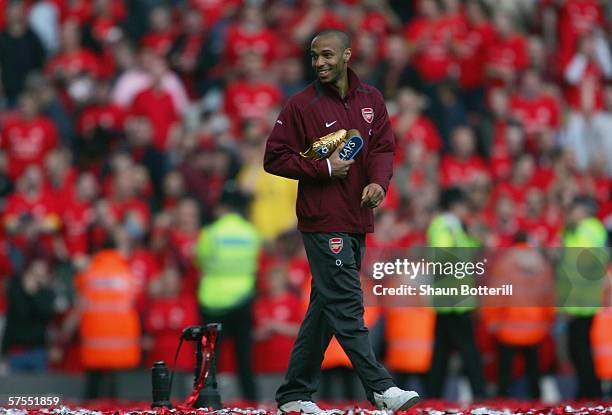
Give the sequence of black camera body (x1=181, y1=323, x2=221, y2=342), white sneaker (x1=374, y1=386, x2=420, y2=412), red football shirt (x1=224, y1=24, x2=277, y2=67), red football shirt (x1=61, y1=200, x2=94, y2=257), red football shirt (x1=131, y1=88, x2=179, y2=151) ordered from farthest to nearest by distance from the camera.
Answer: red football shirt (x1=224, y1=24, x2=277, y2=67), red football shirt (x1=131, y1=88, x2=179, y2=151), red football shirt (x1=61, y1=200, x2=94, y2=257), black camera body (x1=181, y1=323, x2=221, y2=342), white sneaker (x1=374, y1=386, x2=420, y2=412)

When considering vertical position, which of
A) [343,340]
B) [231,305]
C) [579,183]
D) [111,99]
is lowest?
[343,340]

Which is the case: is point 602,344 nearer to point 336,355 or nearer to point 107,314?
point 336,355

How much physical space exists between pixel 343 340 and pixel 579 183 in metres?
9.05

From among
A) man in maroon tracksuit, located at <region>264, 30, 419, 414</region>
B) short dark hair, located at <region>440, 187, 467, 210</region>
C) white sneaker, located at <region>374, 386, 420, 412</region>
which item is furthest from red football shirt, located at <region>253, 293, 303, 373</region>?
white sneaker, located at <region>374, 386, 420, 412</region>

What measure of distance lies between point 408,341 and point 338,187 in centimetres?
627

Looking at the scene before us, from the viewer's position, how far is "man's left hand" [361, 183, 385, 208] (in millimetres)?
9266

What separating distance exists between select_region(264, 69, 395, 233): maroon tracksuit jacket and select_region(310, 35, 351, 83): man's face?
0.43 ft

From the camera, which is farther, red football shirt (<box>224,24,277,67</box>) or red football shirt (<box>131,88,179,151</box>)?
red football shirt (<box>224,24,277,67</box>)

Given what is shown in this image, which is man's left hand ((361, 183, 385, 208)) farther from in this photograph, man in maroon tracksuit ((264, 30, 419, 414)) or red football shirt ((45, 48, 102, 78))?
red football shirt ((45, 48, 102, 78))

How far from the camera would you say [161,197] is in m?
17.6

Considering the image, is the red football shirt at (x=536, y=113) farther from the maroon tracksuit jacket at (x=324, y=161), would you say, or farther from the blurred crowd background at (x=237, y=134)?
the maroon tracksuit jacket at (x=324, y=161)

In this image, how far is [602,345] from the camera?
15.5 meters

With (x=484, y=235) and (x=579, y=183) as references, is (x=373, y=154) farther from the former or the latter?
(x=579, y=183)

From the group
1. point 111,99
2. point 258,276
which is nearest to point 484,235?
point 258,276
